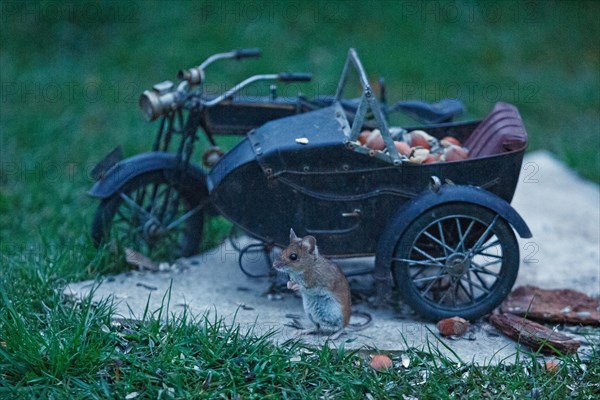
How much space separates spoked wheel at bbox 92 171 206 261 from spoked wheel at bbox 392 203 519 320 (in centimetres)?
145

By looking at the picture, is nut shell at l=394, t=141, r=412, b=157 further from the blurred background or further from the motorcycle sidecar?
the blurred background

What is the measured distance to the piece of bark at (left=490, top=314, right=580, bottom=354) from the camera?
13.5ft

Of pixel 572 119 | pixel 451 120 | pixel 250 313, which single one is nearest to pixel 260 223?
pixel 250 313

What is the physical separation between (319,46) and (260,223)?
18.8ft

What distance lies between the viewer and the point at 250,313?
179 inches

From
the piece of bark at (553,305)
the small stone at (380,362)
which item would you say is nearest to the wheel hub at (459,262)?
the piece of bark at (553,305)

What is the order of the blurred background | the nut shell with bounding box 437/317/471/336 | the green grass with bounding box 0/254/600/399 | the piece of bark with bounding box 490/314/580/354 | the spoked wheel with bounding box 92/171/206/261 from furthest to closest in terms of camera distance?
the blurred background, the spoked wheel with bounding box 92/171/206/261, the nut shell with bounding box 437/317/471/336, the piece of bark with bounding box 490/314/580/354, the green grass with bounding box 0/254/600/399

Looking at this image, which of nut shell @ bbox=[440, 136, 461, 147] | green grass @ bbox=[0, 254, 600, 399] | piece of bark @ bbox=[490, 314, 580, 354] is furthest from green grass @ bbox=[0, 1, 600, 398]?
nut shell @ bbox=[440, 136, 461, 147]

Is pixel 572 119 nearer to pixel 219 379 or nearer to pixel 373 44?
pixel 373 44

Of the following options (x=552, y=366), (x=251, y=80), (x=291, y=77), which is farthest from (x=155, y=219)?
(x=552, y=366)

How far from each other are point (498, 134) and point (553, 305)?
1.02 m

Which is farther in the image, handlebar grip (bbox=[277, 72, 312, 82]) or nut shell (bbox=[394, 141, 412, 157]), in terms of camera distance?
handlebar grip (bbox=[277, 72, 312, 82])

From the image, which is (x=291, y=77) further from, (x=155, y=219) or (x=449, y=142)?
(x=155, y=219)

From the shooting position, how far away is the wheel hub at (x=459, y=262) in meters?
4.41
